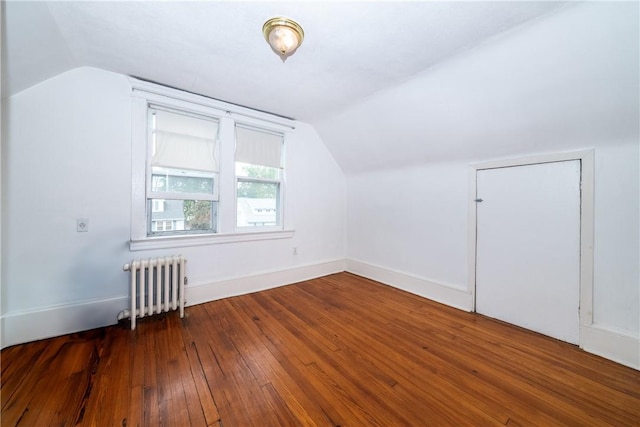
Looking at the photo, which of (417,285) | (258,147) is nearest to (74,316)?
(258,147)

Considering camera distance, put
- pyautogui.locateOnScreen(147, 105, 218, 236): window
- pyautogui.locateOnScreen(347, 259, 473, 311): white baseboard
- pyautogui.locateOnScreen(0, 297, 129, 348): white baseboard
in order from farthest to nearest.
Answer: pyautogui.locateOnScreen(347, 259, 473, 311): white baseboard
pyautogui.locateOnScreen(147, 105, 218, 236): window
pyautogui.locateOnScreen(0, 297, 129, 348): white baseboard

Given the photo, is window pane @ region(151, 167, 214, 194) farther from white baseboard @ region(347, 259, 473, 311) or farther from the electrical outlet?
white baseboard @ region(347, 259, 473, 311)

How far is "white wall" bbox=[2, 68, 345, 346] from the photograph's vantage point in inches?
75.0

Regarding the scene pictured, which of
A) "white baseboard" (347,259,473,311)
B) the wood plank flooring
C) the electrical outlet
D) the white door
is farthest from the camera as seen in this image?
"white baseboard" (347,259,473,311)

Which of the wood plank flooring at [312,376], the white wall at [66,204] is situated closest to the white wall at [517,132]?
the wood plank flooring at [312,376]

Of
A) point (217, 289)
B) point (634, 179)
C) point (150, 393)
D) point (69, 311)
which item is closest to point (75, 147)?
point (69, 311)

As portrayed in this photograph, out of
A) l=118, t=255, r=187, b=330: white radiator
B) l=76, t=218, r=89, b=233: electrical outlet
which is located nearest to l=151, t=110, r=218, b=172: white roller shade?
l=76, t=218, r=89, b=233: electrical outlet

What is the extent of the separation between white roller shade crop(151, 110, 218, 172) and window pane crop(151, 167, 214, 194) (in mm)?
90

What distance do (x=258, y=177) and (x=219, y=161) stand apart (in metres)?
0.56

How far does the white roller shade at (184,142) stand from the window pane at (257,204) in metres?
0.51

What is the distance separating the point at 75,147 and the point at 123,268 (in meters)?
1.19

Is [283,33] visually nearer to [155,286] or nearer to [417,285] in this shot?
[155,286]

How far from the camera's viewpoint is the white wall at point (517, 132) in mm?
1545

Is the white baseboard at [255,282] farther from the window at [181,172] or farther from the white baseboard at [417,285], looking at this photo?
the window at [181,172]
